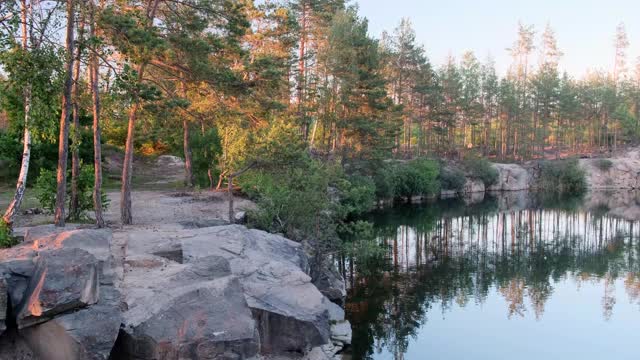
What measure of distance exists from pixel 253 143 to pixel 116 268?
1096 centimetres

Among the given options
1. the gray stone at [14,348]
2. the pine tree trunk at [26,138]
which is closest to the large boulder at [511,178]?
the pine tree trunk at [26,138]

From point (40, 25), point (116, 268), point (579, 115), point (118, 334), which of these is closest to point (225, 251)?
point (116, 268)

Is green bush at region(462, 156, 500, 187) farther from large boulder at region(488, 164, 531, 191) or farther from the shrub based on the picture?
the shrub

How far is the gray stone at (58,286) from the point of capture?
8008mm

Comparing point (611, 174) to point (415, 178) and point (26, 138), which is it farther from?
point (26, 138)

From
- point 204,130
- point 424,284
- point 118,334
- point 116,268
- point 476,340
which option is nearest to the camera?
point 118,334

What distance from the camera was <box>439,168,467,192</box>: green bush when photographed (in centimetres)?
5256

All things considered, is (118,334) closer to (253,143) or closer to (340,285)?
(340,285)

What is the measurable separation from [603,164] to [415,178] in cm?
3212

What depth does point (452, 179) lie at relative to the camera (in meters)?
52.6

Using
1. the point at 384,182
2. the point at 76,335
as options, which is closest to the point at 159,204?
the point at 76,335

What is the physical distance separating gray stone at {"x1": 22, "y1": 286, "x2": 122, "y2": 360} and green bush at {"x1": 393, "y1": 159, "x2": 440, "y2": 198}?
36.6 m

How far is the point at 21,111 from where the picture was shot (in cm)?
1105

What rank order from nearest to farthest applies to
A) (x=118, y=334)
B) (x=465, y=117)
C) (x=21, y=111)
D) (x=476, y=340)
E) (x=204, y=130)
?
(x=118, y=334)
(x=21, y=111)
(x=476, y=340)
(x=204, y=130)
(x=465, y=117)
